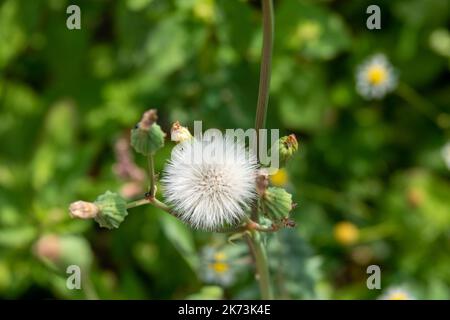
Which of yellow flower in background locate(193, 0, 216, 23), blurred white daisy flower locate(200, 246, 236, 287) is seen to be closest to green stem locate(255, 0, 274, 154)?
blurred white daisy flower locate(200, 246, 236, 287)

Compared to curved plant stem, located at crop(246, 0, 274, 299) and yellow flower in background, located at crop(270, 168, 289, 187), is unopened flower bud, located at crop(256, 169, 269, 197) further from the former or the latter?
yellow flower in background, located at crop(270, 168, 289, 187)

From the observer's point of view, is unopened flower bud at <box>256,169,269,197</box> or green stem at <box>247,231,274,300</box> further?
green stem at <box>247,231,274,300</box>

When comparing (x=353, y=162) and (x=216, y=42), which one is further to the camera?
(x=353, y=162)

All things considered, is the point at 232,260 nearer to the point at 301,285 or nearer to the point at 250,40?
the point at 301,285

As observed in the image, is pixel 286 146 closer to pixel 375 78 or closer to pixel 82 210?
pixel 82 210

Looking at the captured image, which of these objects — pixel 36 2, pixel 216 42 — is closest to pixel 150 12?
pixel 216 42

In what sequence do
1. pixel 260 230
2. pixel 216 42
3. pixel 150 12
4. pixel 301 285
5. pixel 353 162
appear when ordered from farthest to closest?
pixel 353 162 → pixel 216 42 → pixel 150 12 → pixel 301 285 → pixel 260 230

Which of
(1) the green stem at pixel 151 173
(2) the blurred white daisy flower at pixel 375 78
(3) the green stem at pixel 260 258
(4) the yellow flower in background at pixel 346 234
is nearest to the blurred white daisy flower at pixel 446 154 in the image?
(2) the blurred white daisy flower at pixel 375 78
